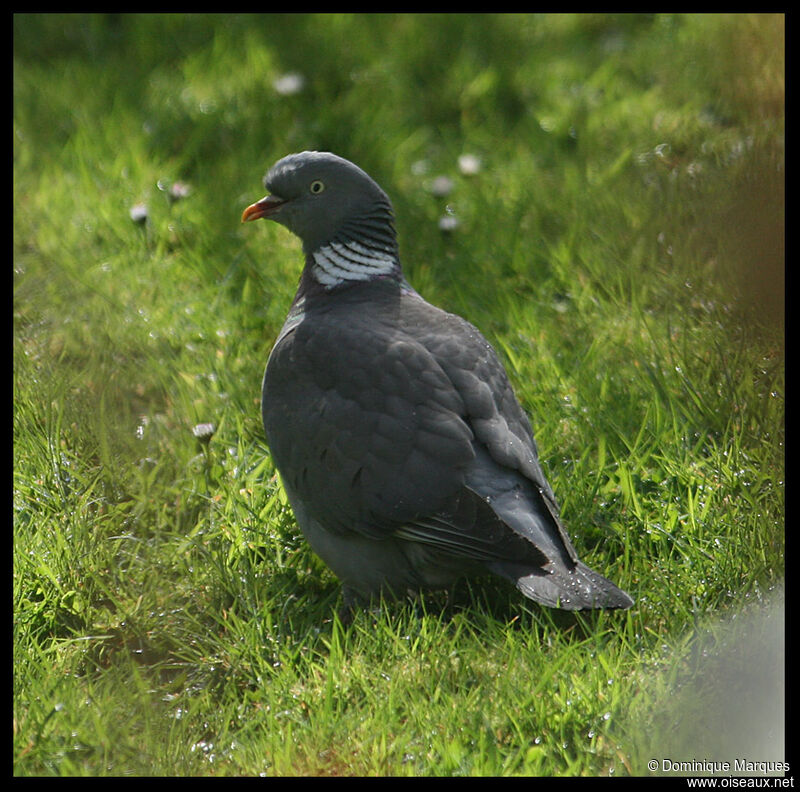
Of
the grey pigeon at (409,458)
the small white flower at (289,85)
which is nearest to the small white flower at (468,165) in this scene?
the small white flower at (289,85)

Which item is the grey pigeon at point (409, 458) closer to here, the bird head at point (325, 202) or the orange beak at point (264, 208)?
the bird head at point (325, 202)

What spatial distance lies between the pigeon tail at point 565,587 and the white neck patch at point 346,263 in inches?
47.2

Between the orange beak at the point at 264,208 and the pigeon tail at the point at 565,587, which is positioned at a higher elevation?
the orange beak at the point at 264,208

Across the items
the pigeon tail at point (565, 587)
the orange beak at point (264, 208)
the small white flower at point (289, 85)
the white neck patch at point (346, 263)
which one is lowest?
the pigeon tail at point (565, 587)

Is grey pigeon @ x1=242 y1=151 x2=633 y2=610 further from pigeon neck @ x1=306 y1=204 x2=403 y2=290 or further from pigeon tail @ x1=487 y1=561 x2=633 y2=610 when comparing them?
pigeon neck @ x1=306 y1=204 x2=403 y2=290

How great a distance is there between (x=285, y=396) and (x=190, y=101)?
2.93m

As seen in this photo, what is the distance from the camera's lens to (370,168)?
5578 millimetres

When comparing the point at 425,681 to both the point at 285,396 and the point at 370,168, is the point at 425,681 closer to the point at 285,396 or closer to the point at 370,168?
the point at 285,396

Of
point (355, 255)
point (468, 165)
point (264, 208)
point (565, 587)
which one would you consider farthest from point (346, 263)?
point (468, 165)

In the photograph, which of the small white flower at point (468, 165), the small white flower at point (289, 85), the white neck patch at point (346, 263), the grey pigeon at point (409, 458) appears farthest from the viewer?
the small white flower at point (289, 85)

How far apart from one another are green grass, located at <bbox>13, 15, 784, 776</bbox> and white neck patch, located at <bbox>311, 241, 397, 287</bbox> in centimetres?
67

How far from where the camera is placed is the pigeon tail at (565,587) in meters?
3.14

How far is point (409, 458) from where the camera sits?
3.34 m

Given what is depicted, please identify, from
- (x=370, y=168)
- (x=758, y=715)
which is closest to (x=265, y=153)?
(x=370, y=168)
